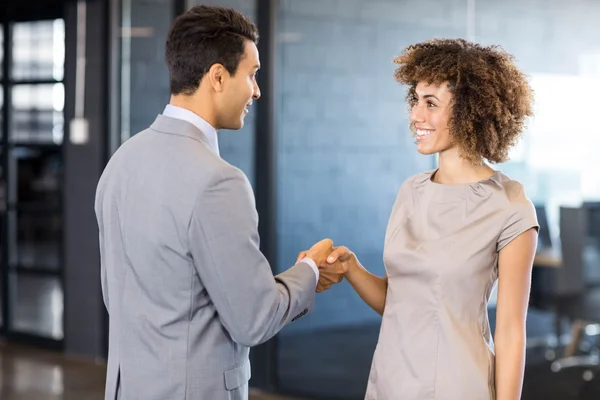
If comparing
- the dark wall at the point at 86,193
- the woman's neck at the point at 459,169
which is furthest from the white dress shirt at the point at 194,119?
the dark wall at the point at 86,193

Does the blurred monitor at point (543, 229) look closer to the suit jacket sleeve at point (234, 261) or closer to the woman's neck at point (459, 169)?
the woman's neck at point (459, 169)

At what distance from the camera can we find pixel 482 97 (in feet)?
7.45

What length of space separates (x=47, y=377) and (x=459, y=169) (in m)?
4.06

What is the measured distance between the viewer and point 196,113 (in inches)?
88.7

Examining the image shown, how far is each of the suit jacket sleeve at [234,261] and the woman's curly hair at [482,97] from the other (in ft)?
1.79

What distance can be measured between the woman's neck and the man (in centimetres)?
45

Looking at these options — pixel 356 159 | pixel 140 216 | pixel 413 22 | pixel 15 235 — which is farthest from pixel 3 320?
pixel 140 216

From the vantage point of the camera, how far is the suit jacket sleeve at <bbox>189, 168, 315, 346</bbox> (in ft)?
6.88

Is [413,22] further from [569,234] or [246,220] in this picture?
[246,220]

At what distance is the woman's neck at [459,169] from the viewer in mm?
2340

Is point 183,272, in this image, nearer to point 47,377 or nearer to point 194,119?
point 194,119

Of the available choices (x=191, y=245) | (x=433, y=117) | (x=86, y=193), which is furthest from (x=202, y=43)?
(x=86, y=193)

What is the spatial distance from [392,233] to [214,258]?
53 cm

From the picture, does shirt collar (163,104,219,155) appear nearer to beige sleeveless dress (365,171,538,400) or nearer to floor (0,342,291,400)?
beige sleeveless dress (365,171,538,400)
